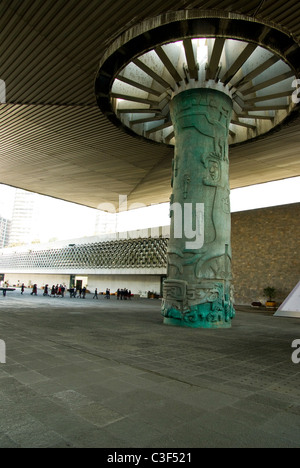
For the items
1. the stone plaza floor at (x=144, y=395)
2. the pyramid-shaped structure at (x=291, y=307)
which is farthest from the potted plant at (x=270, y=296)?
the stone plaza floor at (x=144, y=395)

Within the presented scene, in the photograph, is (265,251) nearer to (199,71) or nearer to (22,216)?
(199,71)

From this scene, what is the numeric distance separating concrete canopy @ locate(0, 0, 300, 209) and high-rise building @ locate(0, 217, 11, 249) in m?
134

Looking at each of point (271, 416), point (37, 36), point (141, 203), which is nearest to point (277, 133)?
point (37, 36)

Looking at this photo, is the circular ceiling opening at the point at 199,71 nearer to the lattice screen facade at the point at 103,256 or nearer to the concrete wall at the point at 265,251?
the concrete wall at the point at 265,251

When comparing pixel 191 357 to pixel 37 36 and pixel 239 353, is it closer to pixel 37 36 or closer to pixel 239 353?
pixel 239 353

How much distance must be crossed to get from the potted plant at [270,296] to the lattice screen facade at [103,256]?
11.1 meters

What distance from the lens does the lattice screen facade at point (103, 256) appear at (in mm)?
30875

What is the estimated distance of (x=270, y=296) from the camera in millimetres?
20312

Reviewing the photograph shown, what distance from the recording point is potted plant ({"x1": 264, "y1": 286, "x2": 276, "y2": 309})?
19844mm

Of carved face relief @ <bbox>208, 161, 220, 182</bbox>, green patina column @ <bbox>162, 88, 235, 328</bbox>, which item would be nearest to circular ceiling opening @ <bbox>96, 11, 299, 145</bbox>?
green patina column @ <bbox>162, 88, 235, 328</bbox>

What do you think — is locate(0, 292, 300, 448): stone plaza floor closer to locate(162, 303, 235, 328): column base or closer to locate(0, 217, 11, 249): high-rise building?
locate(162, 303, 235, 328): column base

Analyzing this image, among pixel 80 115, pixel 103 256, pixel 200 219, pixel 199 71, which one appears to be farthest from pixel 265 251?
pixel 103 256

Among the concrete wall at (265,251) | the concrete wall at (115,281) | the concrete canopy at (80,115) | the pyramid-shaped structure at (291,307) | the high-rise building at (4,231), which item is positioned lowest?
the pyramid-shaped structure at (291,307)

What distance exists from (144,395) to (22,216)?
512ft
